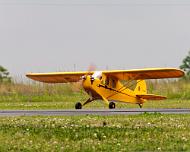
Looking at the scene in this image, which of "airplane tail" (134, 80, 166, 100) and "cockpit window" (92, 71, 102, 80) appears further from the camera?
"airplane tail" (134, 80, 166, 100)

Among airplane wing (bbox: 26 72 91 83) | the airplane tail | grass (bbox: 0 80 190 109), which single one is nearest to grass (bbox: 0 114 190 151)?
the airplane tail

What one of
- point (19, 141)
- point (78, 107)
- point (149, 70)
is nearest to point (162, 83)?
point (149, 70)

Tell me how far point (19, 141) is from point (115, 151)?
8.44ft

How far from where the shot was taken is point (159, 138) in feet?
45.3

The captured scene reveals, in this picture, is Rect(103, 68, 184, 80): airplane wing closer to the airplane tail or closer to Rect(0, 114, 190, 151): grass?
the airplane tail

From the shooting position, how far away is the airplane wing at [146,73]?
120 feet

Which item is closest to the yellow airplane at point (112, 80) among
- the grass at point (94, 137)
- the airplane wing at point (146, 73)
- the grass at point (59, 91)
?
the airplane wing at point (146, 73)

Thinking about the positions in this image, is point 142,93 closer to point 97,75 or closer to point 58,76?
point 97,75

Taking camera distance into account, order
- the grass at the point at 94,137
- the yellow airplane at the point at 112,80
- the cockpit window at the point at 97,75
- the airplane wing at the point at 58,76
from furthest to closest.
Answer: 1. the airplane wing at the point at 58,76
2. the cockpit window at the point at 97,75
3. the yellow airplane at the point at 112,80
4. the grass at the point at 94,137

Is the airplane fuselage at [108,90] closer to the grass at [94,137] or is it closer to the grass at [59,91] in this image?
the grass at [59,91]

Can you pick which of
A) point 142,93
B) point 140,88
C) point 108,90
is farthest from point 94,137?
point 140,88

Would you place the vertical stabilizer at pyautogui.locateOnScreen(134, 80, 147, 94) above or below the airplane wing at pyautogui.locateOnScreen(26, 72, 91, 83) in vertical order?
below

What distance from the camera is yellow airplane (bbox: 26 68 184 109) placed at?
3722cm

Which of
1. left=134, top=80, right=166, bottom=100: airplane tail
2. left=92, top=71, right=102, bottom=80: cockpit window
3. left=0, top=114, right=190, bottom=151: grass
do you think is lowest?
left=0, top=114, right=190, bottom=151: grass
